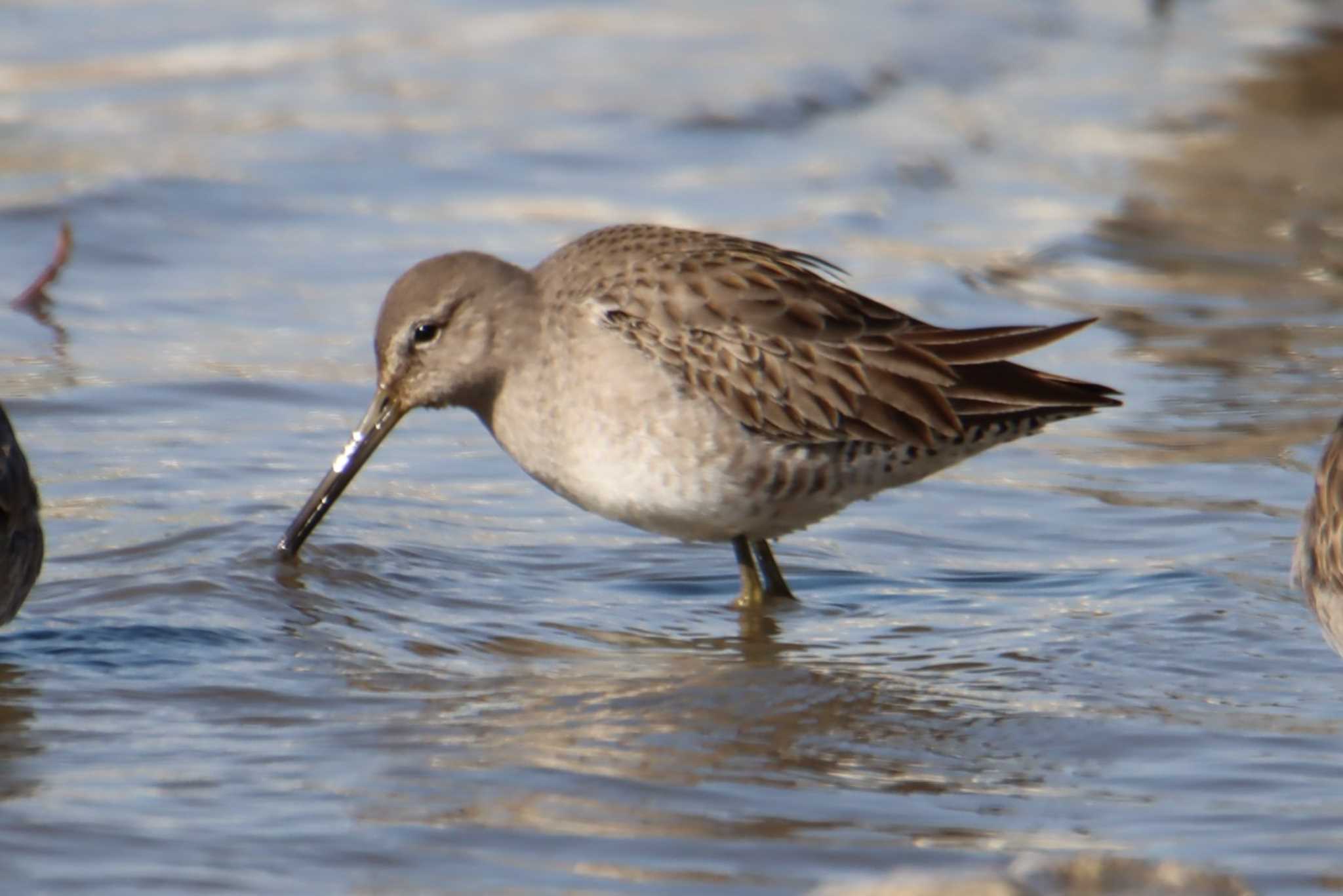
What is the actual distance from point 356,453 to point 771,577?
47.7 inches

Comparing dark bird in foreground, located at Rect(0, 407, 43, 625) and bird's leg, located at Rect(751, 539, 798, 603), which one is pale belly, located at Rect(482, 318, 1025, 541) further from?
dark bird in foreground, located at Rect(0, 407, 43, 625)

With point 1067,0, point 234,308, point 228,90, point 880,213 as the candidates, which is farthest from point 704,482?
point 1067,0

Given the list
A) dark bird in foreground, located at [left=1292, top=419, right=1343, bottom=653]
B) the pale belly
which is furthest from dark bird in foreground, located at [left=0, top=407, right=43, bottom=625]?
dark bird in foreground, located at [left=1292, top=419, right=1343, bottom=653]

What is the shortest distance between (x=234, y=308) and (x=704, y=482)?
135 inches

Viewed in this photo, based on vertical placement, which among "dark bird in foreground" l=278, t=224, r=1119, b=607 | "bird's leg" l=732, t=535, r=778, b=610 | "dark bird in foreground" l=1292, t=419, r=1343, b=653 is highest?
"dark bird in foreground" l=278, t=224, r=1119, b=607

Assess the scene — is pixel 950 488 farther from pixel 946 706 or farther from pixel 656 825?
pixel 656 825

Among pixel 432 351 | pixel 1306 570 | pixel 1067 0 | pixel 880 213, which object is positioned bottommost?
pixel 1306 570

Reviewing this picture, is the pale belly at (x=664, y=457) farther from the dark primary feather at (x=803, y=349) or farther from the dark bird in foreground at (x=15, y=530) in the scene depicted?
the dark bird in foreground at (x=15, y=530)

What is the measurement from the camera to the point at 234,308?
28.5 ft

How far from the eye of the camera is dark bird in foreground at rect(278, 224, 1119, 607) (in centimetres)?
584

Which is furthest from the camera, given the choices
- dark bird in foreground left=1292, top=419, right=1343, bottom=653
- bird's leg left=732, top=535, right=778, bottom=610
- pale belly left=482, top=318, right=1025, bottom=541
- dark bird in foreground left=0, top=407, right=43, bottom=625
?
bird's leg left=732, top=535, right=778, bottom=610

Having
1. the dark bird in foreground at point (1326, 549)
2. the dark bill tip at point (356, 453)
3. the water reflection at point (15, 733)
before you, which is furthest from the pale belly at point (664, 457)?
the water reflection at point (15, 733)

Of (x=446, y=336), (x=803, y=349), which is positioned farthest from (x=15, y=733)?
(x=803, y=349)

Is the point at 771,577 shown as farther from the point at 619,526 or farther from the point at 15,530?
the point at 15,530
